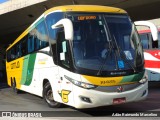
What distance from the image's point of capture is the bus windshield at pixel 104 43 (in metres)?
9.23

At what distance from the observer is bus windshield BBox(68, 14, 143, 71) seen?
9227 millimetres

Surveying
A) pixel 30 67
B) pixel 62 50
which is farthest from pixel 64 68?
pixel 30 67

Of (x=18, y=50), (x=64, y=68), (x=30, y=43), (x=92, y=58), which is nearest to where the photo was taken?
(x=92, y=58)

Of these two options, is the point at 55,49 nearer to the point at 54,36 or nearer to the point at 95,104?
the point at 54,36

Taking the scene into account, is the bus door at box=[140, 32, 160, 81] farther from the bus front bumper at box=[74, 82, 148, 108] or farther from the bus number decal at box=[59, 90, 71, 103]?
the bus number decal at box=[59, 90, 71, 103]

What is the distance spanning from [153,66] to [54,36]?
8397 millimetres

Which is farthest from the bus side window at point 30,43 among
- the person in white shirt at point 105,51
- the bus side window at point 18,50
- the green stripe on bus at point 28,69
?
the person in white shirt at point 105,51

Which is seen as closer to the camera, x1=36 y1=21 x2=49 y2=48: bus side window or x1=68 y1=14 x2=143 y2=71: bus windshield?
x1=68 y1=14 x2=143 y2=71: bus windshield

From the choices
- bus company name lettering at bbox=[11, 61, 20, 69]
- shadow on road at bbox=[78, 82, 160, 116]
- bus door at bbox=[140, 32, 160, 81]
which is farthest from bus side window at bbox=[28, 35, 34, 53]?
bus door at bbox=[140, 32, 160, 81]

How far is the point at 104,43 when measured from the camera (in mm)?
9484

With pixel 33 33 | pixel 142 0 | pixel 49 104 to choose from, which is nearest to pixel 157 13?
pixel 142 0

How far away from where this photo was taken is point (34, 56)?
12727mm

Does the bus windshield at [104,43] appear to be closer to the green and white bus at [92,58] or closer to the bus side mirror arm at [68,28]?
the green and white bus at [92,58]

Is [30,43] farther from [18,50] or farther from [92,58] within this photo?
[92,58]
